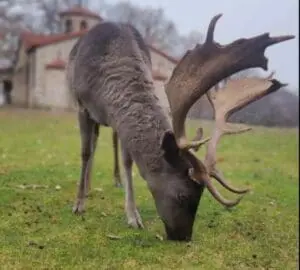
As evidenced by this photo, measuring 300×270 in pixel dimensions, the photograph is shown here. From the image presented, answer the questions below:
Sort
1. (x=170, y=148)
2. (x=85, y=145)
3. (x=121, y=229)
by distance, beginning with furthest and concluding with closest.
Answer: (x=85, y=145)
(x=121, y=229)
(x=170, y=148)

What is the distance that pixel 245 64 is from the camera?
5.36 metres

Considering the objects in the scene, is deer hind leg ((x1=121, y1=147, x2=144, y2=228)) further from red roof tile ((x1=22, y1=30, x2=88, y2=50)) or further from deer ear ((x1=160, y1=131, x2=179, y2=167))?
red roof tile ((x1=22, y1=30, x2=88, y2=50))

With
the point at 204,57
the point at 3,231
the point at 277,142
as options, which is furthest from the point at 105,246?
the point at 277,142

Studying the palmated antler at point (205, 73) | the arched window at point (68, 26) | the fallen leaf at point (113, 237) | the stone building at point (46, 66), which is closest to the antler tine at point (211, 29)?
the palmated antler at point (205, 73)

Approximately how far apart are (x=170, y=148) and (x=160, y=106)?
0.80 metres

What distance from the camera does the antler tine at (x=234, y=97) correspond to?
5770 mm

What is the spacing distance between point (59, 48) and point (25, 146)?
31399 millimetres

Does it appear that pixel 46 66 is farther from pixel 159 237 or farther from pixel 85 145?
pixel 159 237

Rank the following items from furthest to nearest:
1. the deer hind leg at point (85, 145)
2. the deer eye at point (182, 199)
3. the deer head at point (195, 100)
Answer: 1. the deer hind leg at point (85, 145)
2. the deer eye at point (182, 199)
3. the deer head at point (195, 100)

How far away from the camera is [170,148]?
5.57 m

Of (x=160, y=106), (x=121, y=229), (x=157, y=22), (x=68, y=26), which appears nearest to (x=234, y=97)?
(x=160, y=106)

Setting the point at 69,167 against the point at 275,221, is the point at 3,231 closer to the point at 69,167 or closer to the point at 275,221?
the point at 275,221

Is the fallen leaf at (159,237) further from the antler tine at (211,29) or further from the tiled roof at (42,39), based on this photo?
the tiled roof at (42,39)

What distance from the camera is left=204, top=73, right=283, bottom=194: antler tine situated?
5.77 metres
